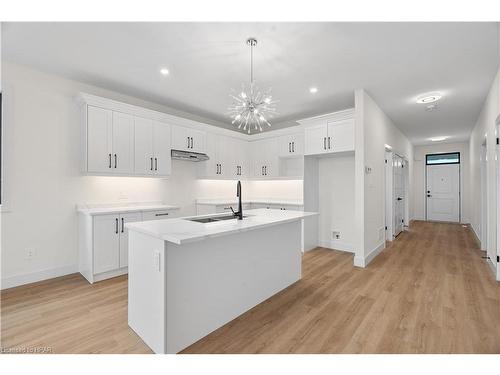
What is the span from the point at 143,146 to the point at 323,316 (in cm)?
360

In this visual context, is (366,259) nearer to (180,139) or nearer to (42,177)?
(180,139)

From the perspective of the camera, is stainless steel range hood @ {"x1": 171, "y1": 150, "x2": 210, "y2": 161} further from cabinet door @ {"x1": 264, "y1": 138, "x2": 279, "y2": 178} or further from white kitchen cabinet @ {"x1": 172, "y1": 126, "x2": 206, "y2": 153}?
cabinet door @ {"x1": 264, "y1": 138, "x2": 279, "y2": 178}

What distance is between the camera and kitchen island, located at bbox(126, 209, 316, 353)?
1.83 meters

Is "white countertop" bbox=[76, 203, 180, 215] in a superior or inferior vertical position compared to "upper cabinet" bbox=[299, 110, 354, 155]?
inferior

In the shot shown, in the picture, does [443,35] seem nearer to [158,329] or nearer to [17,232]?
[158,329]

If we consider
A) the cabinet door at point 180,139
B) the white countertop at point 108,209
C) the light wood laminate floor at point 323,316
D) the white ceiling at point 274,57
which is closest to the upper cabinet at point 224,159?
the cabinet door at point 180,139

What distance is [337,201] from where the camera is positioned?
5.13 m

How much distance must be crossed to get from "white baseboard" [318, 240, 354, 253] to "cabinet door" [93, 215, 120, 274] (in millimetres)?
3933

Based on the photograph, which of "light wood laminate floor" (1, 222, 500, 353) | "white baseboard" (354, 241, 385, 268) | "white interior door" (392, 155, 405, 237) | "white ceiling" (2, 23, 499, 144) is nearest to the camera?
"light wood laminate floor" (1, 222, 500, 353)

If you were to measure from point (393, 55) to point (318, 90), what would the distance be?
1.24 metres

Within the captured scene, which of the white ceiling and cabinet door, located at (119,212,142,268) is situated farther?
cabinet door, located at (119,212,142,268)

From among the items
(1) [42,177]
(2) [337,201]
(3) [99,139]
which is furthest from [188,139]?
(2) [337,201]

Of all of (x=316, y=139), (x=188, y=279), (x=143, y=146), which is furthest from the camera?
(x=316, y=139)

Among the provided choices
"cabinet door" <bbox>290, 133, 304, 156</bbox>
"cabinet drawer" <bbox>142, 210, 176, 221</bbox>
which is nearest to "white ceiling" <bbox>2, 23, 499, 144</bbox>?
"cabinet door" <bbox>290, 133, 304, 156</bbox>
